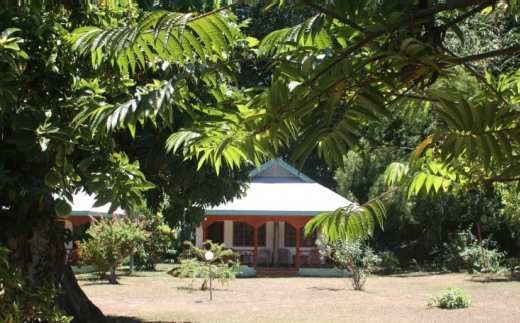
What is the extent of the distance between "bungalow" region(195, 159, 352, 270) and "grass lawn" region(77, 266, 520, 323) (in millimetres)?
2722

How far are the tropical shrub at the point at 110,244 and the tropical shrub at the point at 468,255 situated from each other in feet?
41.4

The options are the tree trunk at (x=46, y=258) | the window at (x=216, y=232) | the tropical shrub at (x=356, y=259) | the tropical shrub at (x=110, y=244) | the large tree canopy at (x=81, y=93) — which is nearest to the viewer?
the large tree canopy at (x=81, y=93)

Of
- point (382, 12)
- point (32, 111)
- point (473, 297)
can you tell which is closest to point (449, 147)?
point (382, 12)

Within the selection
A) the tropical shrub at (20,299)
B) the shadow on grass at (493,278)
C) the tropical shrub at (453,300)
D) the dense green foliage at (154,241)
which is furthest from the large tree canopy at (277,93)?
the dense green foliage at (154,241)

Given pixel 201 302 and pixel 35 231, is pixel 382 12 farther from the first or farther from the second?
pixel 201 302

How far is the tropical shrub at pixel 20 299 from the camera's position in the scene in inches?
154

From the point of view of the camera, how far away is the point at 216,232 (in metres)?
30.1

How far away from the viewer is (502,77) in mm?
3299

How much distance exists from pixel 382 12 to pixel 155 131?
778 cm

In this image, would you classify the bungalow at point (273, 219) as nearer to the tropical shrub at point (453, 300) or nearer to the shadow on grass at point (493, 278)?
the shadow on grass at point (493, 278)

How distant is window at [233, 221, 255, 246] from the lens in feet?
96.9

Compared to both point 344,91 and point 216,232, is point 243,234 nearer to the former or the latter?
point 216,232

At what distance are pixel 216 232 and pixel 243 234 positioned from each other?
1302 mm

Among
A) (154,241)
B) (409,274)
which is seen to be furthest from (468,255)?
(154,241)
